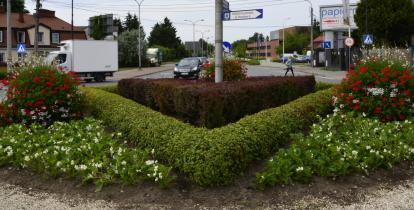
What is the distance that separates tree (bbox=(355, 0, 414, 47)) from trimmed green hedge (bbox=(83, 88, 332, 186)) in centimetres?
3051

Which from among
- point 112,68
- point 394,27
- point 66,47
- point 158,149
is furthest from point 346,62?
point 158,149

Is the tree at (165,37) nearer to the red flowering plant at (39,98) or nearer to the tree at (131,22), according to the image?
the tree at (131,22)

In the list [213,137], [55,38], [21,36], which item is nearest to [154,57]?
[55,38]

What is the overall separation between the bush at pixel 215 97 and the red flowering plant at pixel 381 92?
1.53 metres

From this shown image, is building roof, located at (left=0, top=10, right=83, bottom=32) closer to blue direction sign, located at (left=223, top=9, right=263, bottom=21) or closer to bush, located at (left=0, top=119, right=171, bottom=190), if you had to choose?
blue direction sign, located at (left=223, top=9, right=263, bottom=21)

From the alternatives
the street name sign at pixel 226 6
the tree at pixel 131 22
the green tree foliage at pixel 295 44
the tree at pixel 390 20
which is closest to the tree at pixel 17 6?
the tree at pixel 131 22

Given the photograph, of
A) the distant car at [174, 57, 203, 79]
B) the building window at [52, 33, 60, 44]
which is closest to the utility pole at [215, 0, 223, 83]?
the distant car at [174, 57, 203, 79]

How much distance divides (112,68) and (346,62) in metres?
20.7

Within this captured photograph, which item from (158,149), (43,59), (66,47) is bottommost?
(158,149)

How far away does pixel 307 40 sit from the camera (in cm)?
11481

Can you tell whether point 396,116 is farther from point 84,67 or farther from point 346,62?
point 346,62

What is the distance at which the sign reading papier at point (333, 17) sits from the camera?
51875 mm

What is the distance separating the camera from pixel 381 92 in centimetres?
925

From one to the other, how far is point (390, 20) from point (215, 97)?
32.9 meters
